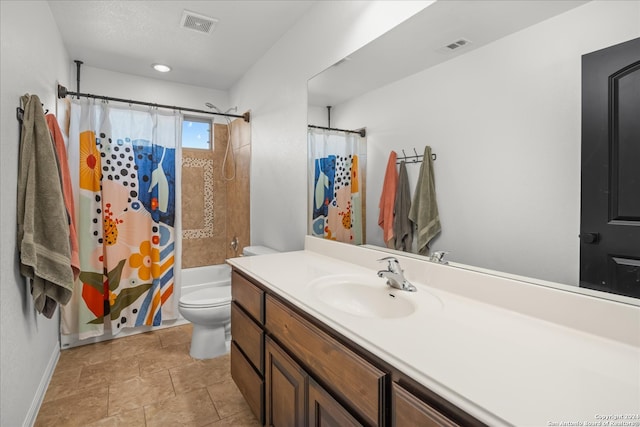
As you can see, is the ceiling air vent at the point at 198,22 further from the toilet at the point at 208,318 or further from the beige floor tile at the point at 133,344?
the beige floor tile at the point at 133,344

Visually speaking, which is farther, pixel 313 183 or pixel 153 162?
pixel 153 162

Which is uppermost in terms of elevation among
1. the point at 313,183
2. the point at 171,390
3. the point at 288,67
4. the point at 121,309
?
the point at 288,67

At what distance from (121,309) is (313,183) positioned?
2.10 m

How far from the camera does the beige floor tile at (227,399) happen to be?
71.5 inches

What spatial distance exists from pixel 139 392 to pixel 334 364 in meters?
1.72

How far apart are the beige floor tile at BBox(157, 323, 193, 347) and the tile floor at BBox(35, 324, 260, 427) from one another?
24 millimetres

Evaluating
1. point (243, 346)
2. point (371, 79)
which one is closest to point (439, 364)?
point (243, 346)

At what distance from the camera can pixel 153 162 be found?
2867 millimetres

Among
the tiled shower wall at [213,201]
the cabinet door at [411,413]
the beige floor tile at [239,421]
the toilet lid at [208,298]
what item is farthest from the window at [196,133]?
the cabinet door at [411,413]

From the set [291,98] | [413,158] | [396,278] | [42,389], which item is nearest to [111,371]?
[42,389]

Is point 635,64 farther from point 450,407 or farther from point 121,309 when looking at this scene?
point 121,309

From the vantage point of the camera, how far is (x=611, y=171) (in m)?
0.80

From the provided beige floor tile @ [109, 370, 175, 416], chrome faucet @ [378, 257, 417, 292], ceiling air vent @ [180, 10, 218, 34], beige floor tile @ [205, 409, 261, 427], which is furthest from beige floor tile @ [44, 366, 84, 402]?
ceiling air vent @ [180, 10, 218, 34]

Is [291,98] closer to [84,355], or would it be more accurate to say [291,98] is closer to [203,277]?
[203,277]
